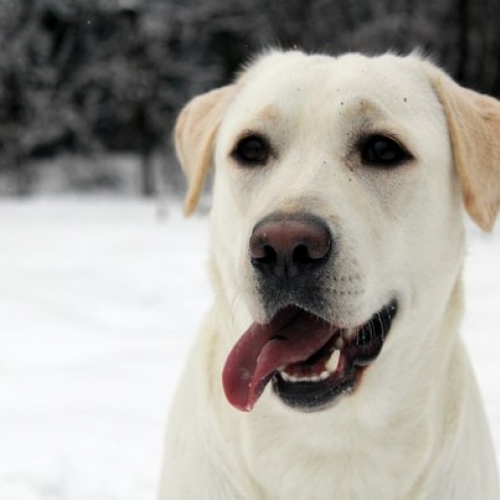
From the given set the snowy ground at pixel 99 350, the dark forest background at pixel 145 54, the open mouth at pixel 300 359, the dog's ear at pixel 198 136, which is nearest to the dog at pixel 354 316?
the open mouth at pixel 300 359

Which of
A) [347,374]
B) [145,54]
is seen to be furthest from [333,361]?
[145,54]

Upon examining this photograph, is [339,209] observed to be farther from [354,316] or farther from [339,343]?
[339,343]

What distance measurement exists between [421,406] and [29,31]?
836 inches

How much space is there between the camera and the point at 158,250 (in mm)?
10445

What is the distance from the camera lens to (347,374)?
227 cm

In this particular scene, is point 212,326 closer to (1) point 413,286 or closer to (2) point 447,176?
(1) point 413,286

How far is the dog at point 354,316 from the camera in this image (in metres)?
2.23

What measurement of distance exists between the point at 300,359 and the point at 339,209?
0.41m

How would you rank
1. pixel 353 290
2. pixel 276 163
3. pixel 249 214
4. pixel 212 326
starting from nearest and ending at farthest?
1. pixel 353 290
2. pixel 249 214
3. pixel 276 163
4. pixel 212 326

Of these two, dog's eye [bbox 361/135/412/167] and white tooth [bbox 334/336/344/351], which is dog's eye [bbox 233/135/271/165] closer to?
dog's eye [bbox 361/135/412/167]

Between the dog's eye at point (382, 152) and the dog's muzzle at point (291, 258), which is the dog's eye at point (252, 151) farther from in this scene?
the dog's muzzle at point (291, 258)

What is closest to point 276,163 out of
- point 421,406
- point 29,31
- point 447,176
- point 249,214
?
point 249,214

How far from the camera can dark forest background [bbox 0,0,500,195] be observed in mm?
20625

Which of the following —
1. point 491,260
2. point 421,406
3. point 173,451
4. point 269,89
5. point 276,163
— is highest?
point 269,89
